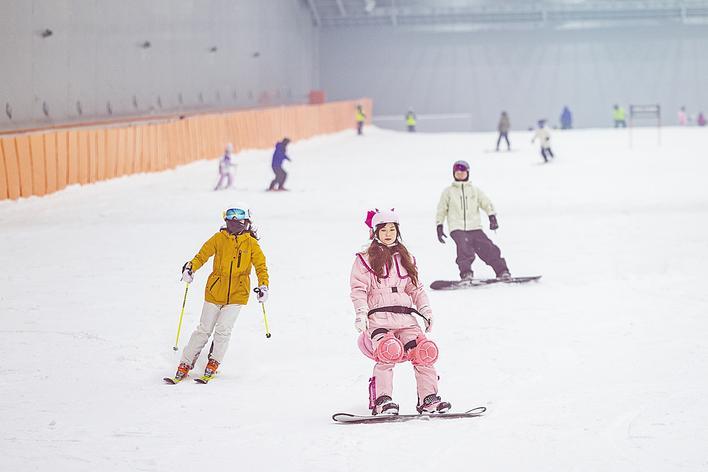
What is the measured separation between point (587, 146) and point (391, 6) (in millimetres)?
24114

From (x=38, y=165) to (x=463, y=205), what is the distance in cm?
1045

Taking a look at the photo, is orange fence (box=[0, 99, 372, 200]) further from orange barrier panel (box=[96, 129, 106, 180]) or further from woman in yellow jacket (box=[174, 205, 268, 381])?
woman in yellow jacket (box=[174, 205, 268, 381])

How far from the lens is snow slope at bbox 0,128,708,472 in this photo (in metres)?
6.50

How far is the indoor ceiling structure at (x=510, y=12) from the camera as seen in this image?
57969mm

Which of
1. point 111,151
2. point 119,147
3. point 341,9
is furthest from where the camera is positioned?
point 341,9

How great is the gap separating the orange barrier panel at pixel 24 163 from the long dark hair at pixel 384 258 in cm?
1399

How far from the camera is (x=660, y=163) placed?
29266 millimetres

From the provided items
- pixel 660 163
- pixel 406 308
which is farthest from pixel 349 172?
pixel 406 308

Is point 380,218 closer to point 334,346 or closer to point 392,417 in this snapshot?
point 392,417

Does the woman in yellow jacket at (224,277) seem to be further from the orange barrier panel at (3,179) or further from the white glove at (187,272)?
the orange barrier panel at (3,179)

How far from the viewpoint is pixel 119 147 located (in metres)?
24.5

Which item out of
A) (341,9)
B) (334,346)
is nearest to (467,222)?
(334,346)

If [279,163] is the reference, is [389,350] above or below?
below

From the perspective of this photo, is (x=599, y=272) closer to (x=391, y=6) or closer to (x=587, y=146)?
(x=587, y=146)
